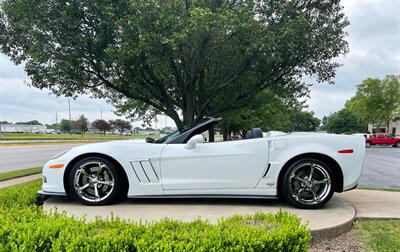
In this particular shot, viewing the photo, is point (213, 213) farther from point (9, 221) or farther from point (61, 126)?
point (61, 126)

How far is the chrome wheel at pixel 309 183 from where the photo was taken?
3.99m

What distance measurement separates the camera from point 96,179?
4109 millimetres

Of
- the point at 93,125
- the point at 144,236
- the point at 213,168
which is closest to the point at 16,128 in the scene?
the point at 93,125

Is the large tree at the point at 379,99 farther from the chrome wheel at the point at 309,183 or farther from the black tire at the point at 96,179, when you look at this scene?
the black tire at the point at 96,179

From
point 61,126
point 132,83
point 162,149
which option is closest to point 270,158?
point 162,149

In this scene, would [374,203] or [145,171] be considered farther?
[374,203]

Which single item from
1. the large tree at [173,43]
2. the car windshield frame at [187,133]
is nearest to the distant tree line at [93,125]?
the large tree at [173,43]

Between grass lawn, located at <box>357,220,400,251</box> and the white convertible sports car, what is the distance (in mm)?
539

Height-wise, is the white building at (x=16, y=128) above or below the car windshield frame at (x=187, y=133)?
above

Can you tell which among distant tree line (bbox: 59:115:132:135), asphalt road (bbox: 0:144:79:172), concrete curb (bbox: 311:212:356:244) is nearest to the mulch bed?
concrete curb (bbox: 311:212:356:244)

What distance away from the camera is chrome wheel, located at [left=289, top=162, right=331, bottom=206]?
3.99 metres

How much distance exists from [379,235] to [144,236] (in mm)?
2672

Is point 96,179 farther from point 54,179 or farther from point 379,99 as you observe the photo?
point 379,99

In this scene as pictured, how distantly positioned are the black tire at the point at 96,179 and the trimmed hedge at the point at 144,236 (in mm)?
1350
